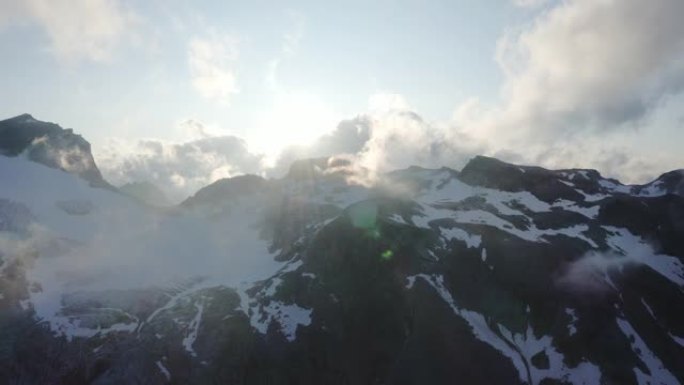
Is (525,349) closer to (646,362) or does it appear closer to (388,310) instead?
(646,362)

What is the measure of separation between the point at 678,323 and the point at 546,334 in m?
36.2

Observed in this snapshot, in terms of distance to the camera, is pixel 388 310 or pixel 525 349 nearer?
pixel 525 349

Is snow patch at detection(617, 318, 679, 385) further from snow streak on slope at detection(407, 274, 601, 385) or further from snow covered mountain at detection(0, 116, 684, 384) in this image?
snow streak on slope at detection(407, 274, 601, 385)

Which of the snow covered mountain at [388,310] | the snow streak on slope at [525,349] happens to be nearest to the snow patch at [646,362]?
the snow covered mountain at [388,310]

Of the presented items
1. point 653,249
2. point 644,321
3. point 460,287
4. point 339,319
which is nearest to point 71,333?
point 339,319

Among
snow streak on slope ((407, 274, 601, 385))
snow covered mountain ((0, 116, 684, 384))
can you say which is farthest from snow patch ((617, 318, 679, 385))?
snow streak on slope ((407, 274, 601, 385))

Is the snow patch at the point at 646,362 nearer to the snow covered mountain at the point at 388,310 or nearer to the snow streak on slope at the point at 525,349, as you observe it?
the snow covered mountain at the point at 388,310

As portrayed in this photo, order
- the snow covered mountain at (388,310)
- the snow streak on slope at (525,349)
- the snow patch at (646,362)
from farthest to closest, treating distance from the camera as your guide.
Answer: the snow covered mountain at (388,310) → the snow streak on slope at (525,349) → the snow patch at (646,362)

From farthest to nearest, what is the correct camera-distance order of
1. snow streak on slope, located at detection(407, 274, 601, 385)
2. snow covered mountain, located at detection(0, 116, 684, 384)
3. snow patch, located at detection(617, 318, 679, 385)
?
snow covered mountain, located at detection(0, 116, 684, 384) → snow streak on slope, located at detection(407, 274, 601, 385) → snow patch, located at detection(617, 318, 679, 385)

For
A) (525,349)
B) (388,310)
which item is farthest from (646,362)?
(388,310)

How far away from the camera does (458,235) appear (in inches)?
7156

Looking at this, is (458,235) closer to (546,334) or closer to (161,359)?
(546,334)

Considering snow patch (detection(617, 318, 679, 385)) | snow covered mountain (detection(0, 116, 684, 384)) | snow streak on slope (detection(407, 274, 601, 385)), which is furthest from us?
snow covered mountain (detection(0, 116, 684, 384))

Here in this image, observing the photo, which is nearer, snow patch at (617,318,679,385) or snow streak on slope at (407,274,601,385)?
snow patch at (617,318,679,385)
